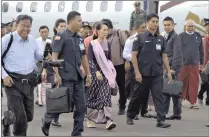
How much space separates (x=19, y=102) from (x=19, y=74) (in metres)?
0.36

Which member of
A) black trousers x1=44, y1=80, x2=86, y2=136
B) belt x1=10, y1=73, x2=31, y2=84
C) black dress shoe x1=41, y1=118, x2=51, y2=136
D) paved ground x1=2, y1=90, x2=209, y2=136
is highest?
belt x1=10, y1=73, x2=31, y2=84

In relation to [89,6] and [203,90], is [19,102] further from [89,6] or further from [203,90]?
[89,6]

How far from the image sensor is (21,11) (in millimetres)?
27078

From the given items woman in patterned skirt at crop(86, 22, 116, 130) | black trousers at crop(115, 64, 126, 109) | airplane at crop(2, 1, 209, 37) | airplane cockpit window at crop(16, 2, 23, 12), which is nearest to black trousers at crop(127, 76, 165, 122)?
woman in patterned skirt at crop(86, 22, 116, 130)

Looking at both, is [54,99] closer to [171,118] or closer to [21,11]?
[171,118]

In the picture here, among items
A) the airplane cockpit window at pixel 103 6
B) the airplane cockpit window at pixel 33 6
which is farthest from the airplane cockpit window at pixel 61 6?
the airplane cockpit window at pixel 103 6

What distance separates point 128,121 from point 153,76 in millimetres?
945

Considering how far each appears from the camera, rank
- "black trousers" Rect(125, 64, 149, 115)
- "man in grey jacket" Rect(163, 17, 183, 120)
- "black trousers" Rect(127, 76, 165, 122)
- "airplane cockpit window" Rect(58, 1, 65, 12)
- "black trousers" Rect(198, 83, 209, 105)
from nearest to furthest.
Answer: "black trousers" Rect(127, 76, 165, 122), "man in grey jacket" Rect(163, 17, 183, 120), "black trousers" Rect(125, 64, 149, 115), "black trousers" Rect(198, 83, 209, 105), "airplane cockpit window" Rect(58, 1, 65, 12)

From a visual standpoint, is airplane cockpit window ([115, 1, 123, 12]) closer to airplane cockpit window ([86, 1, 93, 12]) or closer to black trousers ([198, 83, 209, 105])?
airplane cockpit window ([86, 1, 93, 12])

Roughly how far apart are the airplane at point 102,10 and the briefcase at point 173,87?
454 inches

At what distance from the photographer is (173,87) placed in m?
9.94

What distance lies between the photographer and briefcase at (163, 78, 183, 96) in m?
9.93

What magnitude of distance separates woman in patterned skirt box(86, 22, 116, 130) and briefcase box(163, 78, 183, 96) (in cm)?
111

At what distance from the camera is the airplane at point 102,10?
22312mm
